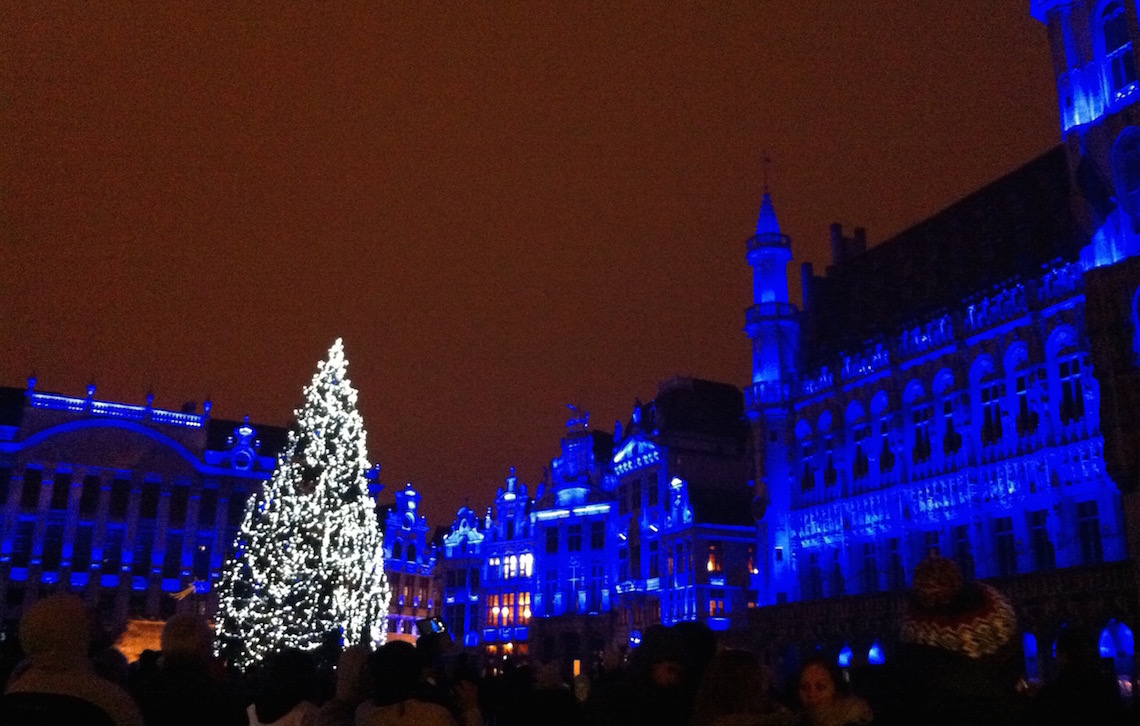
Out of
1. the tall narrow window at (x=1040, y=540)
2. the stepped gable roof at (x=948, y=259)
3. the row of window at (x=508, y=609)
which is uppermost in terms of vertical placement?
the stepped gable roof at (x=948, y=259)

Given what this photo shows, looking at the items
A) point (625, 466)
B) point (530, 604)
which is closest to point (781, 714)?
point (625, 466)

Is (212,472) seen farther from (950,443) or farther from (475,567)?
(950,443)

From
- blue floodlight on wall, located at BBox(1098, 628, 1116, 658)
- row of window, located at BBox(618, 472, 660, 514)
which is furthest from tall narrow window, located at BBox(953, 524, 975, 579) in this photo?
row of window, located at BBox(618, 472, 660, 514)

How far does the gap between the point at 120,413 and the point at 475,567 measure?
75.3ft

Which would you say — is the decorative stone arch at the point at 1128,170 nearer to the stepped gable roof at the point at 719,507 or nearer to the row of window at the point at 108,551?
the stepped gable roof at the point at 719,507

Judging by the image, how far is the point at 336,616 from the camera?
31438 mm

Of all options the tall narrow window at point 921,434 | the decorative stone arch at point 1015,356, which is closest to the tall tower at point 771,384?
the tall narrow window at point 921,434

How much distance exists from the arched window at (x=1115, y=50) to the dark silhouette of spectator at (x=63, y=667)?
3135 cm

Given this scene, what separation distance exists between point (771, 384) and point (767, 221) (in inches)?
312

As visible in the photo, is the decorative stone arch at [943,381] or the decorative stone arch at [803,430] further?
the decorative stone arch at [803,430]

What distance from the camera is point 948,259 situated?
42.2 m

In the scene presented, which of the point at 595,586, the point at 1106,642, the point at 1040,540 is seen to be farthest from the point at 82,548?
the point at 1106,642

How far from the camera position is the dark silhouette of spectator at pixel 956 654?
15.5 feet

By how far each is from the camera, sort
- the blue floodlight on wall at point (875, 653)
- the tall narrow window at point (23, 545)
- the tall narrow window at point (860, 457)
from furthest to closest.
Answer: the tall narrow window at point (23, 545), the tall narrow window at point (860, 457), the blue floodlight on wall at point (875, 653)
